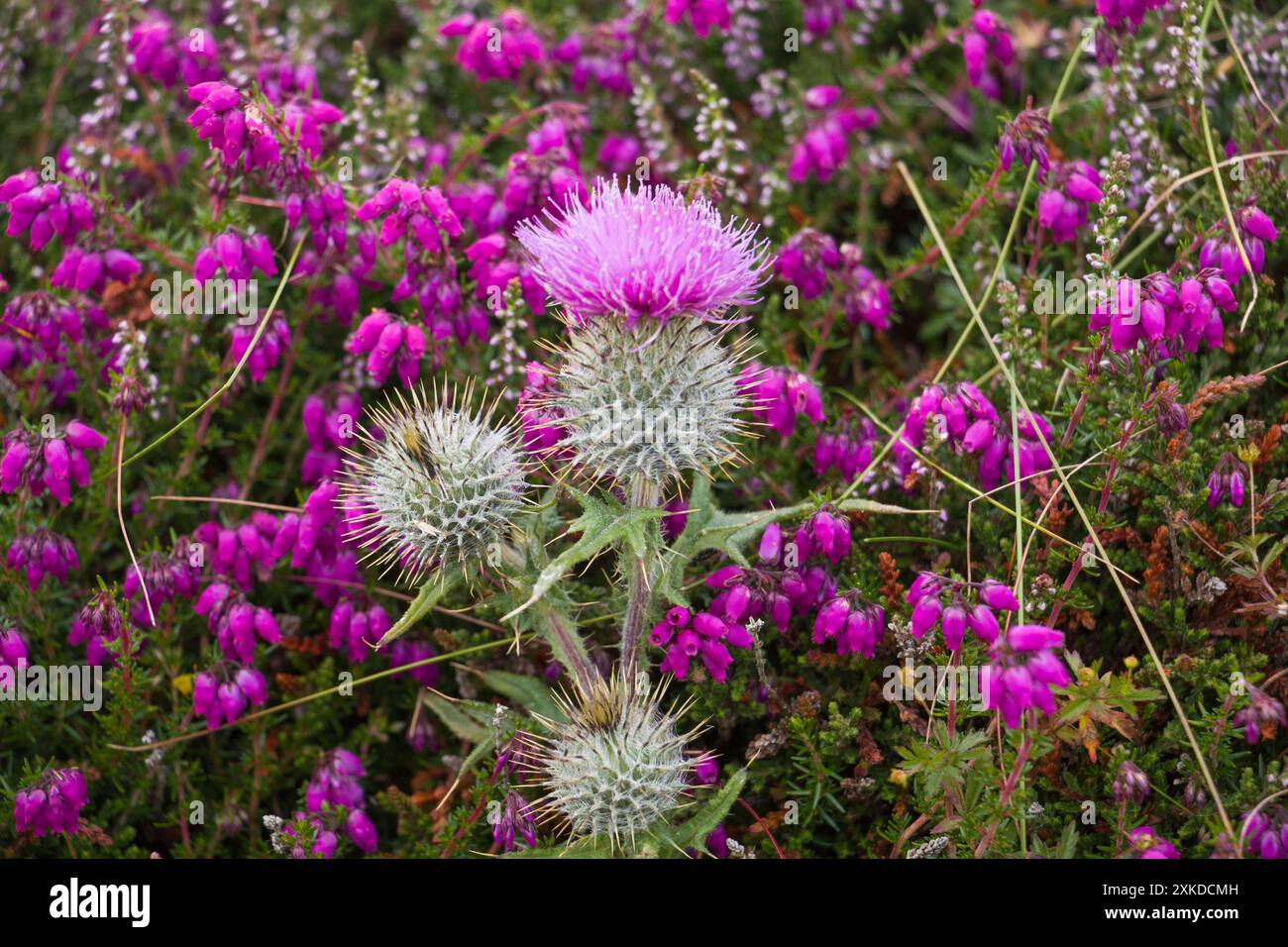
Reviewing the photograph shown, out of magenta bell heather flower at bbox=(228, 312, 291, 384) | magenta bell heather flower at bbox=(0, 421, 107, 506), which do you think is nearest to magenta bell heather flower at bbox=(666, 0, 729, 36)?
magenta bell heather flower at bbox=(228, 312, 291, 384)

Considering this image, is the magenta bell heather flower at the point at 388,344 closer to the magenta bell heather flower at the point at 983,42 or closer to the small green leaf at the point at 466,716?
the small green leaf at the point at 466,716

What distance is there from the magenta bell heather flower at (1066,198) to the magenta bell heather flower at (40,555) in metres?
3.95

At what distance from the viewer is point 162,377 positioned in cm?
542

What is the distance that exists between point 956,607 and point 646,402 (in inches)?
44.2

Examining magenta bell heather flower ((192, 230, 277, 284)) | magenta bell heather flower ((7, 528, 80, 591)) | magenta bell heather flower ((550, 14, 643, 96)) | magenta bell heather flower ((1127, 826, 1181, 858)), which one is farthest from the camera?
magenta bell heather flower ((550, 14, 643, 96))

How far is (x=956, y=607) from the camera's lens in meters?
3.58

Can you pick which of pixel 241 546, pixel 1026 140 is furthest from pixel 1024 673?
pixel 241 546

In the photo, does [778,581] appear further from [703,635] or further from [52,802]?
[52,802]

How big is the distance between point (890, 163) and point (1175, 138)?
4.62 feet

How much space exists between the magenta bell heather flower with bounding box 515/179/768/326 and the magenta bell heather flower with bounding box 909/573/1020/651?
1.09 meters

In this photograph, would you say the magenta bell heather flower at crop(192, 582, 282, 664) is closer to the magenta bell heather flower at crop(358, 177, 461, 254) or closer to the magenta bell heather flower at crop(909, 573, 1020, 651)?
the magenta bell heather flower at crop(358, 177, 461, 254)

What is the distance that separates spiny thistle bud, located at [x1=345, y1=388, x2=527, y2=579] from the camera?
3.76 m

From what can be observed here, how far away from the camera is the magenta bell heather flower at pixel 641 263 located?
11.8 ft
